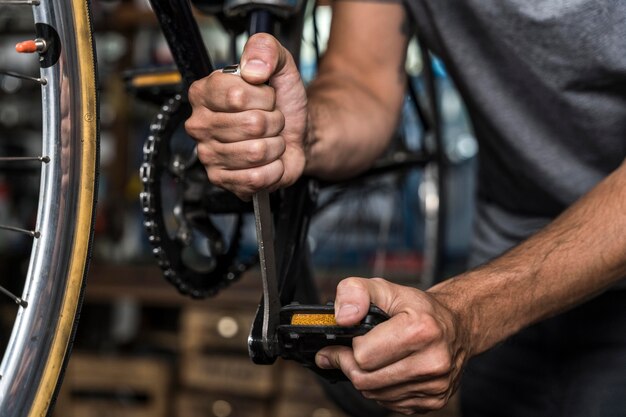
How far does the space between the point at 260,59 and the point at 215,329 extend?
1.56 m

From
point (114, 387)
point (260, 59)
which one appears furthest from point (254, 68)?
point (114, 387)

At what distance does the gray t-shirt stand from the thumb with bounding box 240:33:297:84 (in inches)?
14.3

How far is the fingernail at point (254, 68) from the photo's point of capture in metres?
0.64

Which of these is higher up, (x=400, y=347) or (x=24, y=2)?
(x=24, y=2)

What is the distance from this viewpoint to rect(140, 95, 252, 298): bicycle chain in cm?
76

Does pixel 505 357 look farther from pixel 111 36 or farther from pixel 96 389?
pixel 111 36

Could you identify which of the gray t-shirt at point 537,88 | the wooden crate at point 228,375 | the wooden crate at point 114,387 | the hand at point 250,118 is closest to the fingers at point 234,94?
the hand at point 250,118

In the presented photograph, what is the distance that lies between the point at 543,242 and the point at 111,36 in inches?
109

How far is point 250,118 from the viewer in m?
0.65

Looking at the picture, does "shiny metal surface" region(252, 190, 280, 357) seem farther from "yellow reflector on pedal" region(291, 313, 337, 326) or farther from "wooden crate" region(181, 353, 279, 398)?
"wooden crate" region(181, 353, 279, 398)

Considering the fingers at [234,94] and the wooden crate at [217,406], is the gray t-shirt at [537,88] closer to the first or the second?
the fingers at [234,94]

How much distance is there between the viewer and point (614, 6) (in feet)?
2.80

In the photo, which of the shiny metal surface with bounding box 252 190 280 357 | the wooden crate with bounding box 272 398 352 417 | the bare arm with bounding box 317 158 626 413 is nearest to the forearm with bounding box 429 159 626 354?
the bare arm with bounding box 317 158 626 413

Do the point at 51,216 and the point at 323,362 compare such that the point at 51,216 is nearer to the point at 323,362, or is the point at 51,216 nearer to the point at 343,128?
the point at 323,362
